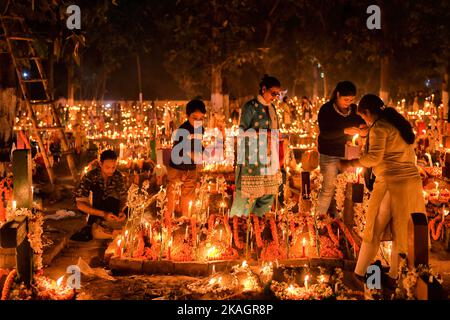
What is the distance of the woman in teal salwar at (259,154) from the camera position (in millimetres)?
7473

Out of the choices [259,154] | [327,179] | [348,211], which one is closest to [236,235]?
[259,154]

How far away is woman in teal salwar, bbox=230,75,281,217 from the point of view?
24.5 feet

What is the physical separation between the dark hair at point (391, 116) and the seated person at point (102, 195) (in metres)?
3.50

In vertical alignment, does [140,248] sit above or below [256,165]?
below

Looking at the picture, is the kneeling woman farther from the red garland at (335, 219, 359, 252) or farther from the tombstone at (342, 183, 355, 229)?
the tombstone at (342, 183, 355, 229)

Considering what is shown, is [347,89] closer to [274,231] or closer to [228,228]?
[274,231]

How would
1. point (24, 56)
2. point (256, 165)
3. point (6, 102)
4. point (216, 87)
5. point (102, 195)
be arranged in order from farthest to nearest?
point (216, 87) → point (24, 56) → point (6, 102) → point (102, 195) → point (256, 165)

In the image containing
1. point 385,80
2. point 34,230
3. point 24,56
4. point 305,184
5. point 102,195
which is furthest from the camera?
point 385,80

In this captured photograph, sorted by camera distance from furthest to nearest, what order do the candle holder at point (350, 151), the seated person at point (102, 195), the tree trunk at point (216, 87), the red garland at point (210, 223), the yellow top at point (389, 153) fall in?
1. the tree trunk at point (216, 87)
2. the seated person at point (102, 195)
3. the candle holder at point (350, 151)
4. the red garland at point (210, 223)
5. the yellow top at point (389, 153)

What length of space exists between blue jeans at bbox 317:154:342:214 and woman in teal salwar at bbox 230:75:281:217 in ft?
1.93

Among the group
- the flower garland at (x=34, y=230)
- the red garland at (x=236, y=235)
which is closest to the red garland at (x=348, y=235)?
the red garland at (x=236, y=235)

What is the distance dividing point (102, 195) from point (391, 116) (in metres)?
3.90

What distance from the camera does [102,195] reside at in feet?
25.2

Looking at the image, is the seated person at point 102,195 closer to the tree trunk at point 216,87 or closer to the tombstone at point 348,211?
the tombstone at point 348,211
